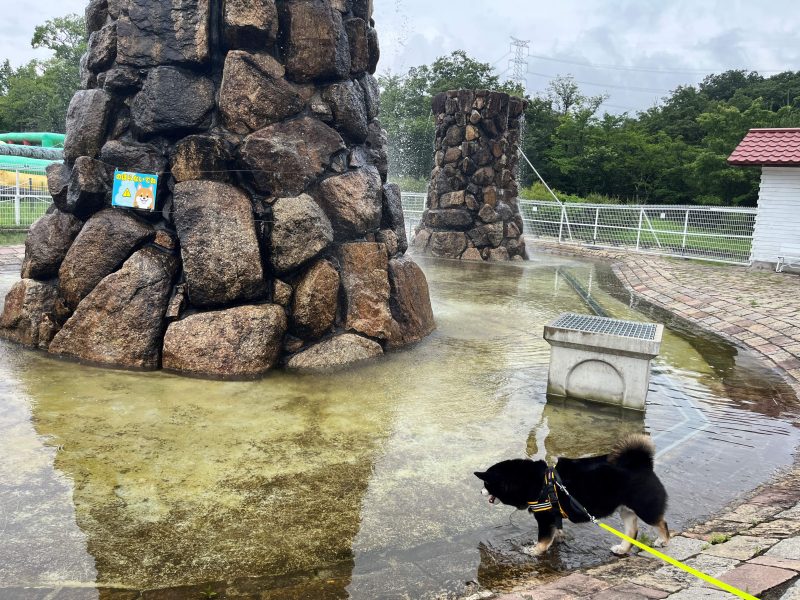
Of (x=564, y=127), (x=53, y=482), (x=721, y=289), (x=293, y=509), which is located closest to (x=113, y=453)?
(x=53, y=482)

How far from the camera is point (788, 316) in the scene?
849cm

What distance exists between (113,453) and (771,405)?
5.22m

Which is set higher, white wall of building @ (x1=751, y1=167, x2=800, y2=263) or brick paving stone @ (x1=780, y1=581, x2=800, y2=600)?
white wall of building @ (x1=751, y1=167, x2=800, y2=263)

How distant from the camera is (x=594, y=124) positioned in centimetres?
3322

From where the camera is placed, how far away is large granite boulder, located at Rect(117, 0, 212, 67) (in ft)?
20.7

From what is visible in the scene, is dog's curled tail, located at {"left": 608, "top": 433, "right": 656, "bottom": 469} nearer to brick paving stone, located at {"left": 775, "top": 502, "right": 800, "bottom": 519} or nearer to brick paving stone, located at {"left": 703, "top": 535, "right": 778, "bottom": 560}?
brick paving stone, located at {"left": 703, "top": 535, "right": 778, "bottom": 560}

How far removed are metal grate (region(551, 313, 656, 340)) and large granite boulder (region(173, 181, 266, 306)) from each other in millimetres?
2824

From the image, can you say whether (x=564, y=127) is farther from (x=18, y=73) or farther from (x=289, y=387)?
(x=18, y=73)

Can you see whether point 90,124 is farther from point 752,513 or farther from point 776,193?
point 776,193

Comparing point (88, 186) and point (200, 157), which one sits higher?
point (200, 157)

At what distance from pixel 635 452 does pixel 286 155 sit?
4.55 m

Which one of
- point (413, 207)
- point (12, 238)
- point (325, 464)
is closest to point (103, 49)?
point (325, 464)

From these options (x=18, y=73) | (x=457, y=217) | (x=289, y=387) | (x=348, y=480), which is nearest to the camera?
(x=348, y=480)

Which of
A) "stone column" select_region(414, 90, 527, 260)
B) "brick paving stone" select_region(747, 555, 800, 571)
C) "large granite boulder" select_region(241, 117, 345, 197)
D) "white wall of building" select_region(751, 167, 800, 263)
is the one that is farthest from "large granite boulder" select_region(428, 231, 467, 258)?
"brick paving stone" select_region(747, 555, 800, 571)
